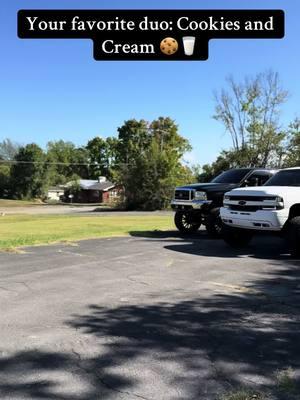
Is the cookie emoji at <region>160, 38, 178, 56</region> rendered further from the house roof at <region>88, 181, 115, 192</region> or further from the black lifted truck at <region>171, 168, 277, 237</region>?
the house roof at <region>88, 181, 115, 192</region>

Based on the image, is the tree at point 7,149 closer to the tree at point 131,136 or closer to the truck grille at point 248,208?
the tree at point 131,136

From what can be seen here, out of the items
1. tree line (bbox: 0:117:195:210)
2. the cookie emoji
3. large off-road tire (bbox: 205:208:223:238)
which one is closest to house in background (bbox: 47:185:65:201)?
tree line (bbox: 0:117:195:210)

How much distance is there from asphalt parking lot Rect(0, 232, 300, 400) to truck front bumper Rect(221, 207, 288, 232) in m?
1.04

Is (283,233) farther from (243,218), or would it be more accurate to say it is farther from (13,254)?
(13,254)

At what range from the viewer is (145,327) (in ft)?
16.4

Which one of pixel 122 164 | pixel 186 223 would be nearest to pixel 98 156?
pixel 122 164

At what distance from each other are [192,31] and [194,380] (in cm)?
747

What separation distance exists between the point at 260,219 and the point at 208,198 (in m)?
3.78

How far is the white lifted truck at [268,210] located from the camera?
32.3ft

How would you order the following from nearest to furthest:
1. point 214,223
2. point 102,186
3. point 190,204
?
point 214,223 < point 190,204 < point 102,186

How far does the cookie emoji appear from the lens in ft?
30.6

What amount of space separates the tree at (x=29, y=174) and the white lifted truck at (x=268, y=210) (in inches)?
3042

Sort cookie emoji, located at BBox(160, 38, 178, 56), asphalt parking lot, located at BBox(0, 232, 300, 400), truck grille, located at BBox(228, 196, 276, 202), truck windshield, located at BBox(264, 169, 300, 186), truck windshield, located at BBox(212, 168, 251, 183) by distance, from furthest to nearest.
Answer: truck windshield, located at BBox(212, 168, 251, 183) < truck windshield, located at BBox(264, 169, 300, 186) < truck grille, located at BBox(228, 196, 276, 202) < cookie emoji, located at BBox(160, 38, 178, 56) < asphalt parking lot, located at BBox(0, 232, 300, 400)

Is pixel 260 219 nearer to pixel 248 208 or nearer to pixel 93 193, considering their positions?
pixel 248 208
